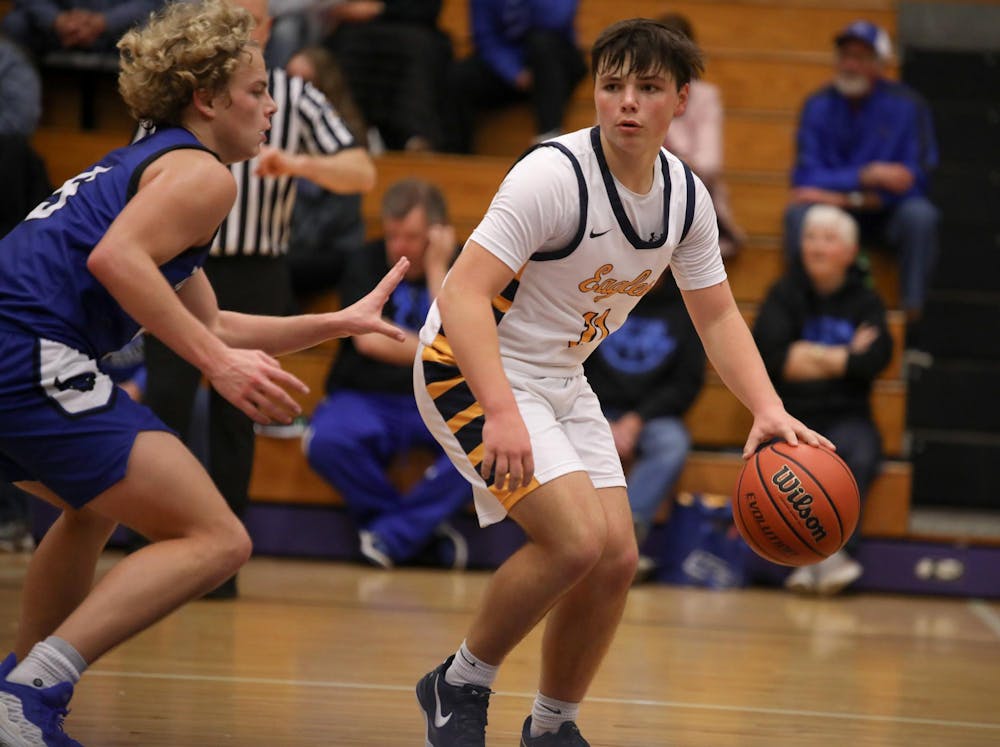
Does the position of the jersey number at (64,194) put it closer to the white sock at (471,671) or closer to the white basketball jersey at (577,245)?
the white basketball jersey at (577,245)

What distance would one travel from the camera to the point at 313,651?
14.0ft

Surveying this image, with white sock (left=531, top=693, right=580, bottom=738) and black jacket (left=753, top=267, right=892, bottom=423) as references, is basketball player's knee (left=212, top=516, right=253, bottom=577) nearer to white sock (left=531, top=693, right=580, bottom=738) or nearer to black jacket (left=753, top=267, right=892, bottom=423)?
white sock (left=531, top=693, right=580, bottom=738)

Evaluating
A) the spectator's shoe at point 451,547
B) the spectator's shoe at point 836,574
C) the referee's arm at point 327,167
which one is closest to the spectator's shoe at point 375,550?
the spectator's shoe at point 451,547

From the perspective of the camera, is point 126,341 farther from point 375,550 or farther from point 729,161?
point 729,161

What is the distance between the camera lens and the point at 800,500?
120 inches

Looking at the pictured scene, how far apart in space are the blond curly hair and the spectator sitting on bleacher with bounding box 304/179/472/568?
290cm

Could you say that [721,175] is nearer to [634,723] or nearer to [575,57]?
[575,57]

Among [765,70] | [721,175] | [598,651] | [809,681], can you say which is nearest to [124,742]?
[598,651]

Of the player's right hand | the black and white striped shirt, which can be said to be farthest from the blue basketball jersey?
the black and white striped shirt

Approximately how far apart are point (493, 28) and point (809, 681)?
13.9ft

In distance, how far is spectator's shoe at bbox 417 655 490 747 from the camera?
2961 mm

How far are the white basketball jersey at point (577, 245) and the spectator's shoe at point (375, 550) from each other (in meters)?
2.92

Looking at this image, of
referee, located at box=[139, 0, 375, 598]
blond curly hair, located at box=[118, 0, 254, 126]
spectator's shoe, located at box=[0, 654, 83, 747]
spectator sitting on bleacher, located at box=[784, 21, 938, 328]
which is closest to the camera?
spectator's shoe, located at box=[0, 654, 83, 747]

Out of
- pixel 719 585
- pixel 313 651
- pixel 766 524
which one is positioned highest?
pixel 766 524
